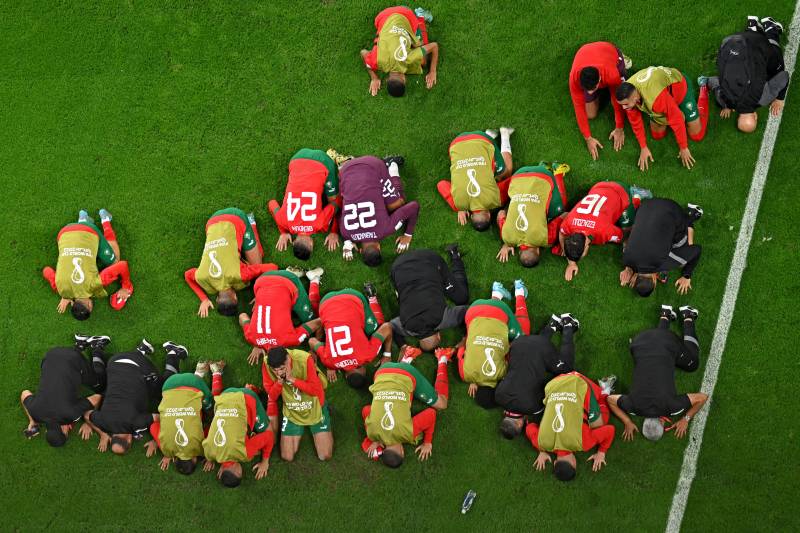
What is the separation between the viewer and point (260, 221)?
36.7 ft

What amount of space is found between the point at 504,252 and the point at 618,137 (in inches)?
85.2

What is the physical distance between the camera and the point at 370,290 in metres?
10.8

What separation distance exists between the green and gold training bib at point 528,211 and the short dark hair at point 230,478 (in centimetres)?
468

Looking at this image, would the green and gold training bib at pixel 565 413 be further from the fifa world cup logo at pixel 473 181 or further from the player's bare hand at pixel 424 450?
the fifa world cup logo at pixel 473 181

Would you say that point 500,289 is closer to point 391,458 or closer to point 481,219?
point 481,219

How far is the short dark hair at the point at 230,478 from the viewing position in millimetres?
10328

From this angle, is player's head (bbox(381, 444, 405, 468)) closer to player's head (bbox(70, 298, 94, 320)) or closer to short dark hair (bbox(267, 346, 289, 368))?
short dark hair (bbox(267, 346, 289, 368))

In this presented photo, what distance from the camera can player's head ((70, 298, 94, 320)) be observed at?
10.9 meters

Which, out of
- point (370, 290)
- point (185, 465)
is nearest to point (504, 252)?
point (370, 290)

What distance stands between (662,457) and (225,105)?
7659 mm

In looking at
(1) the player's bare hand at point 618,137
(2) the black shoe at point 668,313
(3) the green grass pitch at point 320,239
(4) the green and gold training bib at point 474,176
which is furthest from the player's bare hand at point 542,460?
(1) the player's bare hand at point 618,137

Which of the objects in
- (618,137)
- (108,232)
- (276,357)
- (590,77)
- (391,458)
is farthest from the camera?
(108,232)

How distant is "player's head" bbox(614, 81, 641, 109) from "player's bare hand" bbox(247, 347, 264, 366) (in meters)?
5.67

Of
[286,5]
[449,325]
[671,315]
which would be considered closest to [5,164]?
[286,5]
